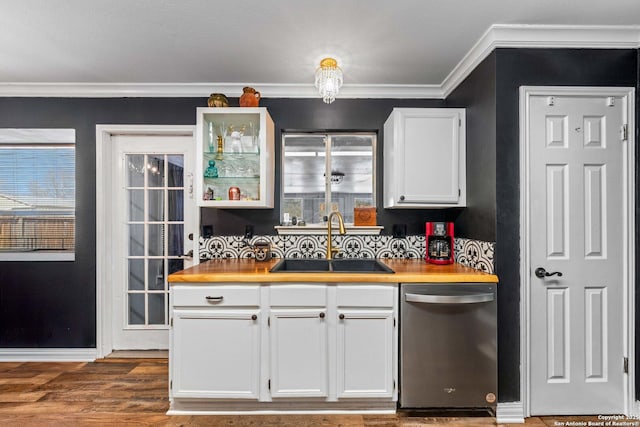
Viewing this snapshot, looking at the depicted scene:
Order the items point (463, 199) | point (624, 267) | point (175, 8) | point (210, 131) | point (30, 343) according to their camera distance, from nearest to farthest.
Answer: point (175, 8), point (624, 267), point (463, 199), point (210, 131), point (30, 343)

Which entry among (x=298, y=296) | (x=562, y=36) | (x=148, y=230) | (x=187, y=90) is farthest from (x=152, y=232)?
(x=562, y=36)

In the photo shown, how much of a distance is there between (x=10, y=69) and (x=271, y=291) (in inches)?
104

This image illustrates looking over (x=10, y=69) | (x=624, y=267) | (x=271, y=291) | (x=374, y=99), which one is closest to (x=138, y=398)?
(x=271, y=291)

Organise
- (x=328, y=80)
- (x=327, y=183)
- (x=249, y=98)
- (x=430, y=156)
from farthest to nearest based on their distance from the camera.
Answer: (x=327, y=183) → (x=249, y=98) → (x=430, y=156) → (x=328, y=80)

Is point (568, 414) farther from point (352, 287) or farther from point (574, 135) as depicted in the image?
point (574, 135)

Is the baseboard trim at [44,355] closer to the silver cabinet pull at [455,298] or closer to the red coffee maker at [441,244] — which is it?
the silver cabinet pull at [455,298]

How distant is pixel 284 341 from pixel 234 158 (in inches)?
57.3

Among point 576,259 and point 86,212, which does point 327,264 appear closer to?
point 576,259

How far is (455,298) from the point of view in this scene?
1.99 metres

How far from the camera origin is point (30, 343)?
291cm

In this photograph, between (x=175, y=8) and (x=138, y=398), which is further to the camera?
(x=138, y=398)

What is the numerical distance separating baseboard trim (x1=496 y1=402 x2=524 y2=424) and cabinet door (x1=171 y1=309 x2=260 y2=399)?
4.82 feet

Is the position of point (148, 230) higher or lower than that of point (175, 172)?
lower

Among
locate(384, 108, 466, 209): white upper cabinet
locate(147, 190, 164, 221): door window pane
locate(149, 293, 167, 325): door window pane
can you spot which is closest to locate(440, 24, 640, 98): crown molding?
locate(384, 108, 466, 209): white upper cabinet
